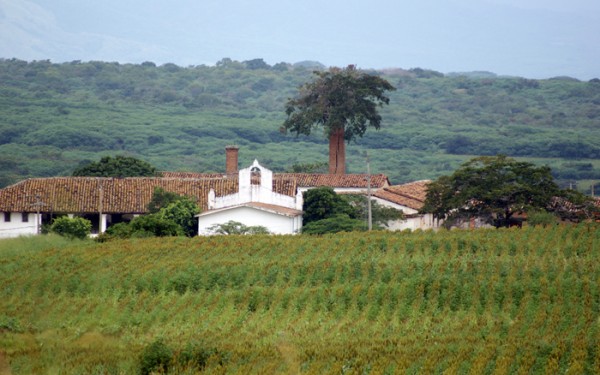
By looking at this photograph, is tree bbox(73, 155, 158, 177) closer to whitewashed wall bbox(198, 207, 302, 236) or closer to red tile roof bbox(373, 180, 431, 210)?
red tile roof bbox(373, 180, 431, 210)

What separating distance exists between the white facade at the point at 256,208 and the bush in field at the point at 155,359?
27.8 metres

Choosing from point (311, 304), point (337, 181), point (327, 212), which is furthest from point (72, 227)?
point (311, 304)

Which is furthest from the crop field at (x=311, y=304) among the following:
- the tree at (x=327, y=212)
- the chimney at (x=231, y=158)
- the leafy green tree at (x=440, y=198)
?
the chimney at (x=231, y=158)

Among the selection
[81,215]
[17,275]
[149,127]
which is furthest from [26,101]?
[17,275]

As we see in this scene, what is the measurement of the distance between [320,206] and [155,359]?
31936mm

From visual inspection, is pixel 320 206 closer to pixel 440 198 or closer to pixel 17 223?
pixel 440 198

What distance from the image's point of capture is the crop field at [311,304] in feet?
89.1

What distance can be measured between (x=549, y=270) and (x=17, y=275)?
18.1 m

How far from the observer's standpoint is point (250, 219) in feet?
183

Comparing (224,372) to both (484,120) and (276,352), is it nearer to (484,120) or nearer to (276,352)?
(276,352)

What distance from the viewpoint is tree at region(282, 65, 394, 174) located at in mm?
83875

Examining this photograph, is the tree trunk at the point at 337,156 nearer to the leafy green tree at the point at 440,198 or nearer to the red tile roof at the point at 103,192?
Result: the red tile roof at the point at 103,192

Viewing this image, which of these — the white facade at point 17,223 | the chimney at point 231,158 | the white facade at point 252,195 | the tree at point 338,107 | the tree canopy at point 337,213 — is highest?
the tree at point 338,107

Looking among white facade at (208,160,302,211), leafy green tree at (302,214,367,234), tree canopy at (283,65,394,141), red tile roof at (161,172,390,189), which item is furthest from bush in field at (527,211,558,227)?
tree canopy at (283,65,394,141)
